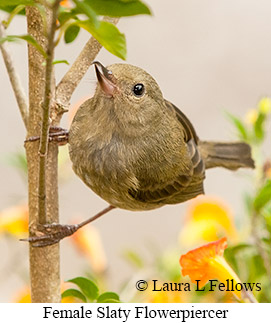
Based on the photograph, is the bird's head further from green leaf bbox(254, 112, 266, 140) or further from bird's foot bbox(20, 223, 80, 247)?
bird's foot bbox(20, 223, 80, 247)

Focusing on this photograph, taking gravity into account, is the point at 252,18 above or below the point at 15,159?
above

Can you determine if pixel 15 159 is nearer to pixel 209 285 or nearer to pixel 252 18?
pixel 209 285

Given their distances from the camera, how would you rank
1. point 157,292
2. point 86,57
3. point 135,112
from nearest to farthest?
1. point 86,57
2. point 157,292
3. point 135,112

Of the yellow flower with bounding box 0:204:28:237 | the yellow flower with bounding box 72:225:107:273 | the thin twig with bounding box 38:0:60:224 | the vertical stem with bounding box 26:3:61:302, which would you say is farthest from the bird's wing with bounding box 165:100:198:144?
the thin twig with bounding box 38:0:60:224

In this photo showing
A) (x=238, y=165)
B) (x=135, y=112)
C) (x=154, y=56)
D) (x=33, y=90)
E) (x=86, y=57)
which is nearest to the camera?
(x=33, y=90)

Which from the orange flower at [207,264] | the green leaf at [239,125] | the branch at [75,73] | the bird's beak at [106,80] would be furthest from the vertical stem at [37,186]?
the green leaf at [239,125]

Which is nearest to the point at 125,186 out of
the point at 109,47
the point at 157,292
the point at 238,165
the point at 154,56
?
the point at 157,292
